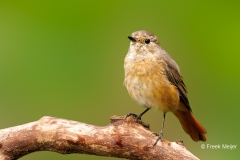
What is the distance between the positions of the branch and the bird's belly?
0.62 metres

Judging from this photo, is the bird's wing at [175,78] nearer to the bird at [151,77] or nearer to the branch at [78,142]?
the bird at [151,77]

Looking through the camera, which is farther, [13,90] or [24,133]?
[13,90]

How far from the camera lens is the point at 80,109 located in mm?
7062

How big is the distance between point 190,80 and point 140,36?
207cm

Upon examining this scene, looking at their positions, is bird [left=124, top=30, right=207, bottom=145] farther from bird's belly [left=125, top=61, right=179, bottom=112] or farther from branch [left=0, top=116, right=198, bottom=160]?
branch [left=0, top=116, right=198, bottom=160]

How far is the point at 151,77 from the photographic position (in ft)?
17.3

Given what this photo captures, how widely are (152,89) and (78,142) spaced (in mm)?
979

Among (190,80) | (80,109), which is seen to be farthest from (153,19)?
(80,109)

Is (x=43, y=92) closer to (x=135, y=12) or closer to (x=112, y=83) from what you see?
(x=112, y=83)

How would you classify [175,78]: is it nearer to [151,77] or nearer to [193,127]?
[151,77]

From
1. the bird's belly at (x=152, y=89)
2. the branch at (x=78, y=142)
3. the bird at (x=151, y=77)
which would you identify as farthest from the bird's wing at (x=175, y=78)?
the branch at (x=78, y=142)

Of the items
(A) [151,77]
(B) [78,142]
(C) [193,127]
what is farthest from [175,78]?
(B) [78,142]

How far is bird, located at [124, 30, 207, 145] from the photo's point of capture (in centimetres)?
526

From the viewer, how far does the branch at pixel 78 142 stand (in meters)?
4.63
